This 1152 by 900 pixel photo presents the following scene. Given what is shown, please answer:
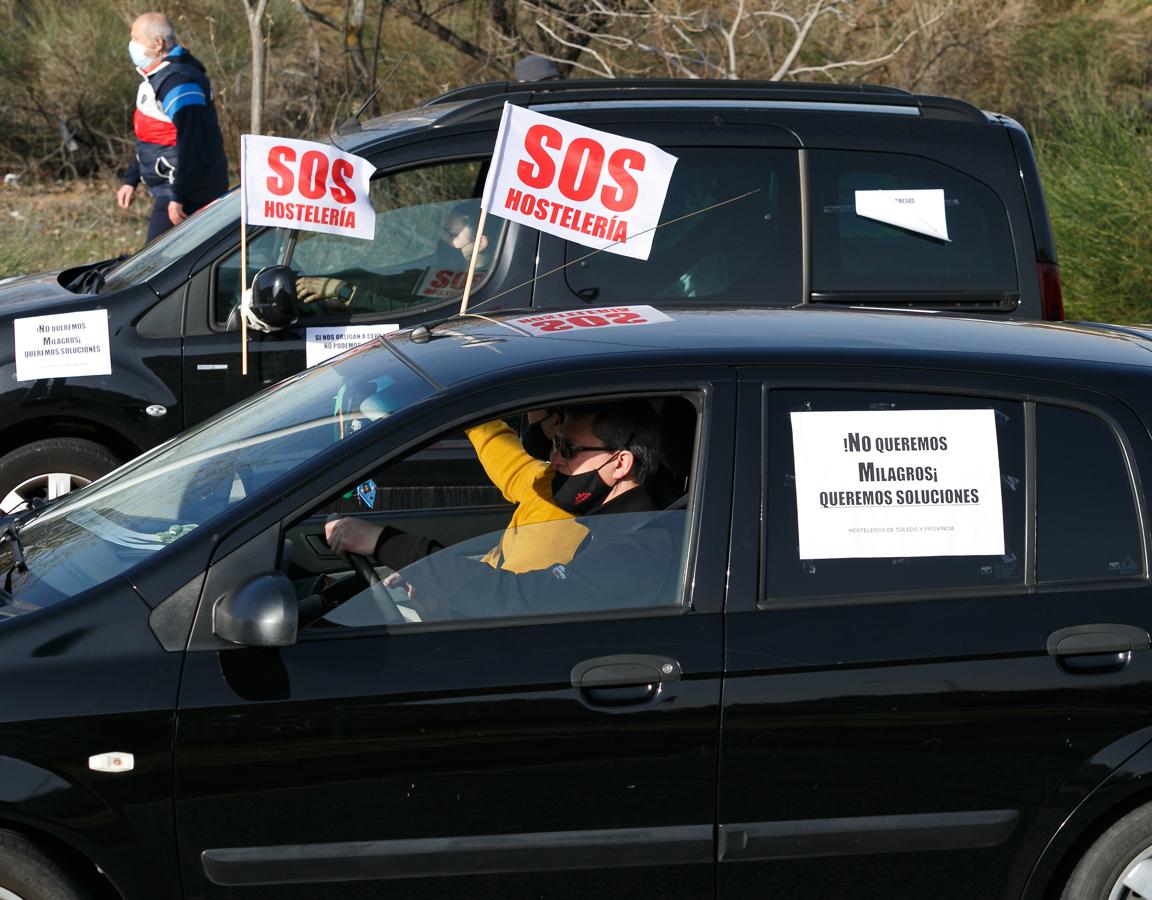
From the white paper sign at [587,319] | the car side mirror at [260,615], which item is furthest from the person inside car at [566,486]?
the car side mirror at [260,615]

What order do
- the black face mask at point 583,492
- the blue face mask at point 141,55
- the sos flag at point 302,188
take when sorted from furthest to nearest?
the blue face mask at point 141,55 → the sos flag at point 302,188 → the black face mask at point 583,492

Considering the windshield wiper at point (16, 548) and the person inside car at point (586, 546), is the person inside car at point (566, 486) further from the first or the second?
the windshield wiper at point (16, 548)

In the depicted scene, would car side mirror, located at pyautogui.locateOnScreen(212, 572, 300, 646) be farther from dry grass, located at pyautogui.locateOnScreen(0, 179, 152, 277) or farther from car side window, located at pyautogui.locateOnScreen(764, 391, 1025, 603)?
dry grass, located at pyautogui.locateOnScreen(0, 179, 152, 277)

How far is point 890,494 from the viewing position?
327 centimetres

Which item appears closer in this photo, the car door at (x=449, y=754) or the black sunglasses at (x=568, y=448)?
the car door at (x=449, y=754)

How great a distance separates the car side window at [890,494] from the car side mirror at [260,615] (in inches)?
39.3

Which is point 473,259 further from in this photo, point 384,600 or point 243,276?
point 384,600

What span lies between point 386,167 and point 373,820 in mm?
3573

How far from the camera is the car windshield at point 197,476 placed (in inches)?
131

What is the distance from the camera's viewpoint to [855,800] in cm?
317

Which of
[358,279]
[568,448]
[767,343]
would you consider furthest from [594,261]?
[767,343]

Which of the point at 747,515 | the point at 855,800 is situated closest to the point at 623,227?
the point at 747,515

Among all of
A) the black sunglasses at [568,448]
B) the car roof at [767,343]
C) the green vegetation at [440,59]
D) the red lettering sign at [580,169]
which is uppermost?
the green vegetation at [440,59]

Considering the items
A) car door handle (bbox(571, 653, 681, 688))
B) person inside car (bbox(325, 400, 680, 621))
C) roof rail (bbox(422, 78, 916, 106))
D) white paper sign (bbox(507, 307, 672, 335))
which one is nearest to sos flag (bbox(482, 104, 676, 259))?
roof rail (bbox(422, 78, 916, 106))
